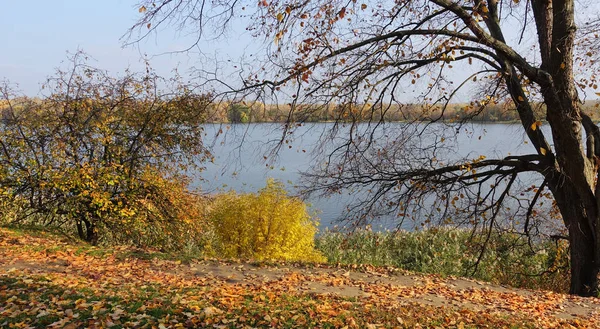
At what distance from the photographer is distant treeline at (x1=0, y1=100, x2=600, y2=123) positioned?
6.39 metres

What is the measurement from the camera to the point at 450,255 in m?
14.8

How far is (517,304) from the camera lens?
276 inches

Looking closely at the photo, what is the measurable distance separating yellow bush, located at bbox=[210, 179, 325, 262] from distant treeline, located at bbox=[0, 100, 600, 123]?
444 cm

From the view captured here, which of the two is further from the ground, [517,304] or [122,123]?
[122,123]

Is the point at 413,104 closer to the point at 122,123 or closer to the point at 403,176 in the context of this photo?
the point at 403,176

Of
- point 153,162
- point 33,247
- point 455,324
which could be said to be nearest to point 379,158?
point 455,324

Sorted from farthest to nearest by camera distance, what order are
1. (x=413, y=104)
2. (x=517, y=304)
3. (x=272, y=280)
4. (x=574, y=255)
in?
1. (x=413, y=104)
2. (x=574, y=255)
3. (x=272, y=280)
4. (x=517, y=304)

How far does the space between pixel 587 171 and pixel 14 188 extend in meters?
11.4

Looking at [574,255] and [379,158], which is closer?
[574,255]

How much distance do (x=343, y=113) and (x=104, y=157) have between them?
20.7 ft

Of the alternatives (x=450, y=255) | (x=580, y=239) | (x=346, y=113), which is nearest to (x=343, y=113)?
(x=346, y=113)

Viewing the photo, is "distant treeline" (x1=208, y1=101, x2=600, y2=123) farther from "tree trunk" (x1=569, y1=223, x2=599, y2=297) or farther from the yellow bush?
the yellow bush

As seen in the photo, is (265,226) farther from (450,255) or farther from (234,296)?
(450,255)

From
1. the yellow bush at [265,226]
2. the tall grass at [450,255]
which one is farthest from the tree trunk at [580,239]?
the yellow bush at [265,226]
